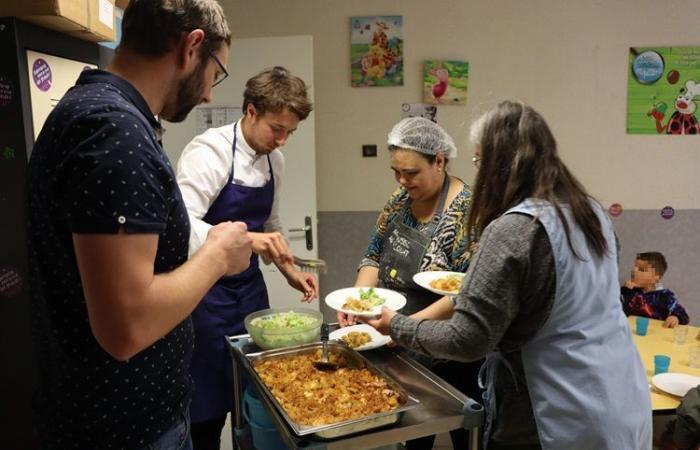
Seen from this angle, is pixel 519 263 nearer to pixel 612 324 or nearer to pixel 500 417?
pixel 612 324

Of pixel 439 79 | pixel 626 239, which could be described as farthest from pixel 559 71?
pixel 626 239

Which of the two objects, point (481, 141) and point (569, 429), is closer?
point (569, 429)

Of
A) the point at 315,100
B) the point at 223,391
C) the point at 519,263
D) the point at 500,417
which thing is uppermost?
the point at 315,100

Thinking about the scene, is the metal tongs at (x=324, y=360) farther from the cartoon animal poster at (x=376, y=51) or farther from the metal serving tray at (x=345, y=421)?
the cartoon animal poster at (x=376, y=51)

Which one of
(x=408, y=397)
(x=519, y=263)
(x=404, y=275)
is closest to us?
(x=519, y=263)

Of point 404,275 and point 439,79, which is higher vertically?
point 439,79

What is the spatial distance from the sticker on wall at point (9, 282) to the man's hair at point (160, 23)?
896mm

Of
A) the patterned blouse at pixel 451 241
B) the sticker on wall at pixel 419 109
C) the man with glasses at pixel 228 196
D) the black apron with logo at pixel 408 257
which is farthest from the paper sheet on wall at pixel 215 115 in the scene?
the patterned blouse at pixel 451 241

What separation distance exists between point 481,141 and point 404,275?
81cm

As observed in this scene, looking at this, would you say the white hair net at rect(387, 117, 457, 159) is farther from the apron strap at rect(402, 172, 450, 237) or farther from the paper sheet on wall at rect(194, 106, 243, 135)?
the paper sheet on wall at rect(194, 106, 243, 135)

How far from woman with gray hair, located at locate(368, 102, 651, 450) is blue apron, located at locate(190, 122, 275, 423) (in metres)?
0.86

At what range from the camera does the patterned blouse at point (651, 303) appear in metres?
2.80

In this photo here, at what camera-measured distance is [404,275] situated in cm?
196

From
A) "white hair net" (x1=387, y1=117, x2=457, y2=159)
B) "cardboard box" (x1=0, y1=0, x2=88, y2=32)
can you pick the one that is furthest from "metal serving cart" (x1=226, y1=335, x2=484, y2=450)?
"cardboard box" (x1=0, y1=0, x2=88, y2=32)
